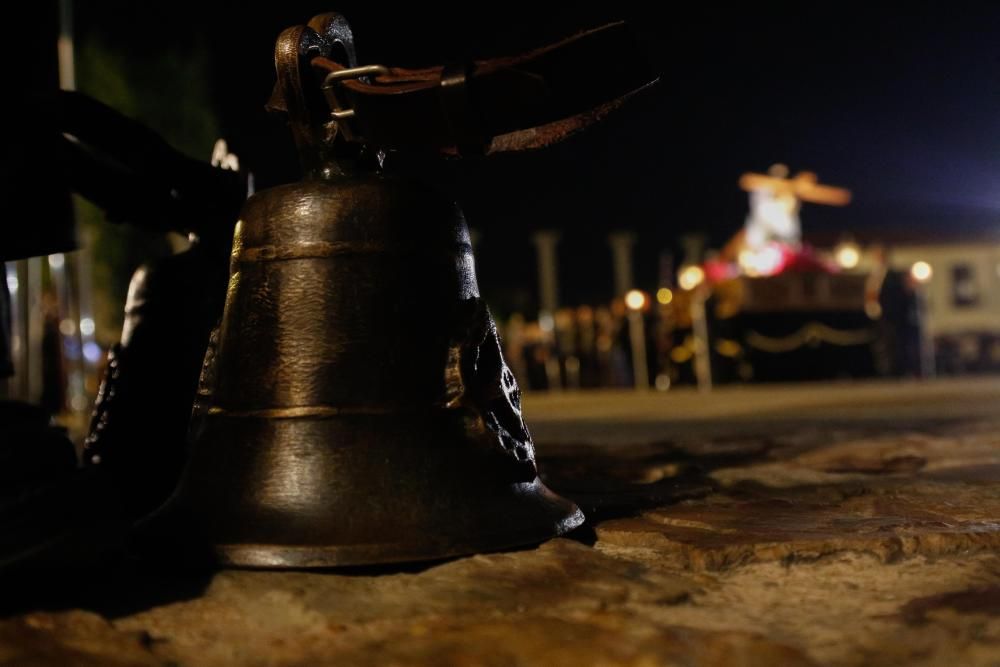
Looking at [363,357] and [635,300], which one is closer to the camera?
[363,357]

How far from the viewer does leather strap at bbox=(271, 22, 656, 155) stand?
1.84 metres

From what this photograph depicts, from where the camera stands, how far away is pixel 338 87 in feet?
6.97

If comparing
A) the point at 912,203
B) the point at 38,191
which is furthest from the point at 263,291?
the point at 912,203

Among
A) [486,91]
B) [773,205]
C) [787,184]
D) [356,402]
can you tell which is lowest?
[356,402]

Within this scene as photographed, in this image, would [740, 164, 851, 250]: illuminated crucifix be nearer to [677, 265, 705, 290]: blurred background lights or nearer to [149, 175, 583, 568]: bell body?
A: [677, 265, 705, 290]: blurred background lights

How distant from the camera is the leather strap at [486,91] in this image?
184 cm

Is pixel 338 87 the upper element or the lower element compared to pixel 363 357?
upper

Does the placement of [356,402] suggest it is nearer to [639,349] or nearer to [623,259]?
[639,349]

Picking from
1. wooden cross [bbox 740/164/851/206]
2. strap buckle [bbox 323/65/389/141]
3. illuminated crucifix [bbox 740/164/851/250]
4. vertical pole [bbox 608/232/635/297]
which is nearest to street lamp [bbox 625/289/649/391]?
illuminated crucifix [bbox 740/164/851/250]

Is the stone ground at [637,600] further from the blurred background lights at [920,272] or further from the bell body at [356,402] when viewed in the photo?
the blurred background lights at [920,272]

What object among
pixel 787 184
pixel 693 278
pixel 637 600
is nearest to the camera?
pixel 637 600

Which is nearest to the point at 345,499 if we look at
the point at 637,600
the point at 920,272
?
the point at 637,600

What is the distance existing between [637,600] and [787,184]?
67.5 ft

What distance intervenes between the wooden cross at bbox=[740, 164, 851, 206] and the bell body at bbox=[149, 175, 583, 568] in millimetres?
19564
